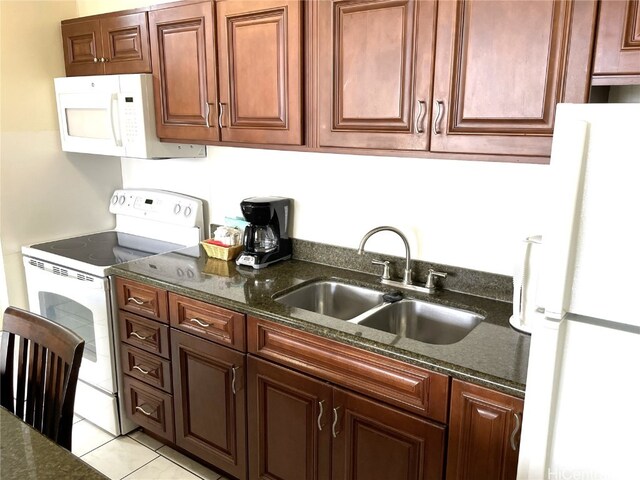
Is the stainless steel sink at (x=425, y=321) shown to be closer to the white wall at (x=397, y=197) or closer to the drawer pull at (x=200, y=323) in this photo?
the white wall at (x=397, y=197)

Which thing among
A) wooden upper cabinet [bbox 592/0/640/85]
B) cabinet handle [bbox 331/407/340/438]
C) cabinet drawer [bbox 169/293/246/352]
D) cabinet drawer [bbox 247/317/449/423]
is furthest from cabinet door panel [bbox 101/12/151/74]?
wooden upper cabinet [bbox 592/0/640/85]

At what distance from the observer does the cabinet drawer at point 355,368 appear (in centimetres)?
159

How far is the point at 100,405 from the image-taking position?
2678mm

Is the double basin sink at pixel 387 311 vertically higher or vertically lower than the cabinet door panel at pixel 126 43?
lower

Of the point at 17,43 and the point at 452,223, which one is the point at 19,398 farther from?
the point at 17,43

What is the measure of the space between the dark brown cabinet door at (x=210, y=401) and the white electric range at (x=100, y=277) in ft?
1.43

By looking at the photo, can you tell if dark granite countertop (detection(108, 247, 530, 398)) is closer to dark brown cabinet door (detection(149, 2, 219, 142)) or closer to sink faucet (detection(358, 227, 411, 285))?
sink faucet (detection(358, 227, 411, 285))

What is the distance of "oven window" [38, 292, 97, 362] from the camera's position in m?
2.62

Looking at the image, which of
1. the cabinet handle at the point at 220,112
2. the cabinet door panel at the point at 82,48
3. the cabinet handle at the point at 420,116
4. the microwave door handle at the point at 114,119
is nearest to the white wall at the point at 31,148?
the cabinet door panel at the point at 82,48

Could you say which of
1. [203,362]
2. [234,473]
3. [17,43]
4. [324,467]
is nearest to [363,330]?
[324,467]

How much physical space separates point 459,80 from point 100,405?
2272mm

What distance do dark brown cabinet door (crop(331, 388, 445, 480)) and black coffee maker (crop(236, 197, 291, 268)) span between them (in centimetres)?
85

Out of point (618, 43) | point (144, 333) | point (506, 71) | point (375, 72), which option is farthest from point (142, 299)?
point (618, 43)

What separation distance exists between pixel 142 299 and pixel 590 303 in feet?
6.05
